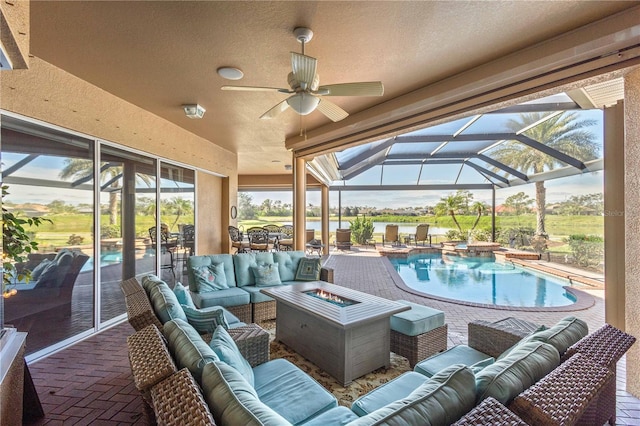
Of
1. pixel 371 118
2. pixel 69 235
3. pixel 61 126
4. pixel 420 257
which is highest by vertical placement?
pixel 371 118

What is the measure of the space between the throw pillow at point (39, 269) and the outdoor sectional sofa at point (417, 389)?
2545 mm

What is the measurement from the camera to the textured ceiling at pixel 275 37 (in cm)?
218

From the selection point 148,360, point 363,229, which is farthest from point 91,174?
point 363,229

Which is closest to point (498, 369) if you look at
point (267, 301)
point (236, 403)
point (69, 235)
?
point (236, 403)

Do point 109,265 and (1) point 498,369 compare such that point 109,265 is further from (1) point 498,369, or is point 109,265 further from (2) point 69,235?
(1) point 498,369

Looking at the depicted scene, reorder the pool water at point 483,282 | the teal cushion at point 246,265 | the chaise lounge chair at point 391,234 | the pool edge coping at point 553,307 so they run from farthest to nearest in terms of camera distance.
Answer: the chaise lounge chair at point 391,234
the pool water at point 483,282
the pool edge coping at point 553,307
the teal cushion at point 246,265

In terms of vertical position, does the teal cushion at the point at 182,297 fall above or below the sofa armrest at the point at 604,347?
below

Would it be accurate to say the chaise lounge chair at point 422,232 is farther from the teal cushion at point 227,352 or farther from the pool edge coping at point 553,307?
the teal cushion at point 227,352

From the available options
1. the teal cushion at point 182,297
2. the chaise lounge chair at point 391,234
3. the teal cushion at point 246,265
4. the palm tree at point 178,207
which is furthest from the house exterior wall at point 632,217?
the chaise lounge chair at point 391,234

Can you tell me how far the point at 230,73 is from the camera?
125 inches

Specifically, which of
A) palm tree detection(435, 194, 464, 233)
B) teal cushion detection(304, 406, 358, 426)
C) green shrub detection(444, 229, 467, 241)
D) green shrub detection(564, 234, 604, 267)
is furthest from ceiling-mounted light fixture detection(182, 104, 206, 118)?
green shrub detection(444, 229, 467, 241)

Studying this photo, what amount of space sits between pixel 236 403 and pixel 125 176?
4400 mm

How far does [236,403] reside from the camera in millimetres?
1032

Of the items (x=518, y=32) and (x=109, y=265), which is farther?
(x=109, y=265)
